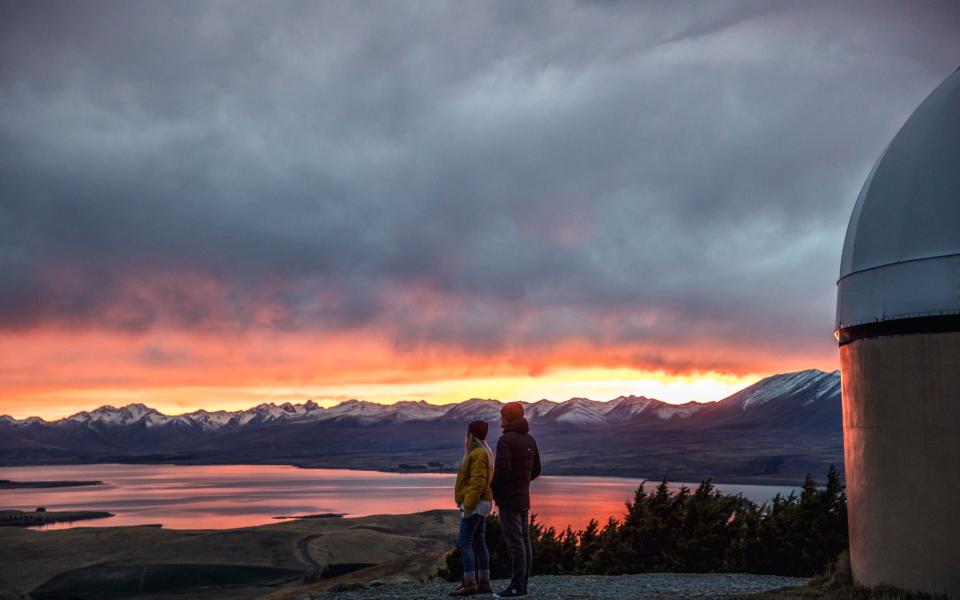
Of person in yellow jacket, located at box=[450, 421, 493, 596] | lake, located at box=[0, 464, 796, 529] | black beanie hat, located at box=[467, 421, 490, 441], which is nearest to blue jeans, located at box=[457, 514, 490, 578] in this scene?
person in yellow jacket, located at box=[450, 421, 493, 596]

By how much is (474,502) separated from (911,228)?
661 centimetres

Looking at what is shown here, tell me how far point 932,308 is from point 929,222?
1.16m

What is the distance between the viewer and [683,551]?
1645cm

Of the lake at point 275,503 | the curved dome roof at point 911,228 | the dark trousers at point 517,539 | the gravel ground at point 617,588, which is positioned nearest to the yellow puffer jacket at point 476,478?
the dark trousers at point 517,539

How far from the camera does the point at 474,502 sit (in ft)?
32.7

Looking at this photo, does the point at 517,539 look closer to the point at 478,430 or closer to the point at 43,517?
the point at 478,430

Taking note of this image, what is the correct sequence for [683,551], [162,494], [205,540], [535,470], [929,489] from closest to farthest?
1. [929,489]
2. [535,470]
3. [683,551]
4. [205,540]
5. [162,494]

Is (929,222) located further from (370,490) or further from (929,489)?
(370,490)

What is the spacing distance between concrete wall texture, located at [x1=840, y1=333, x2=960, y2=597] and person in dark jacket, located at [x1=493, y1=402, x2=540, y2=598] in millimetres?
4039

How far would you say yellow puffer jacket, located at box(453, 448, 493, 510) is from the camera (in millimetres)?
9969

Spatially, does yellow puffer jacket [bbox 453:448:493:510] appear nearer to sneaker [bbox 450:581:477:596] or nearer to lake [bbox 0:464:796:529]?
sneaker [bbox 450:581:477:596]

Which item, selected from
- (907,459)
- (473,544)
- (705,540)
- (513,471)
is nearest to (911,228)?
(907,459)

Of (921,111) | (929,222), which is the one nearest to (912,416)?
(929,222)

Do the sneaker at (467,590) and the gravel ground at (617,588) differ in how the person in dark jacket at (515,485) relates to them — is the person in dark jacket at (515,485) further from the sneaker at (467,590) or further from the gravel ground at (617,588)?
the gravel ground at (617,588)
